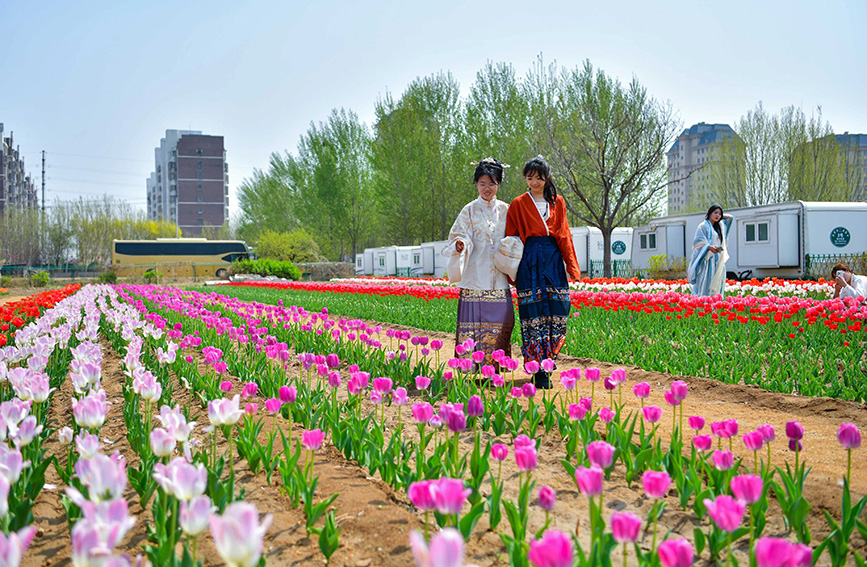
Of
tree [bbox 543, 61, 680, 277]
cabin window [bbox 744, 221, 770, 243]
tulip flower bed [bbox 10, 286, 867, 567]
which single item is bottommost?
tulip flower bed [bbox 10, 286, 867, 567]

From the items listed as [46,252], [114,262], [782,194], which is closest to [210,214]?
[46,252]

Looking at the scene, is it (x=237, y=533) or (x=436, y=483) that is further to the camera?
(x=436, y=483)

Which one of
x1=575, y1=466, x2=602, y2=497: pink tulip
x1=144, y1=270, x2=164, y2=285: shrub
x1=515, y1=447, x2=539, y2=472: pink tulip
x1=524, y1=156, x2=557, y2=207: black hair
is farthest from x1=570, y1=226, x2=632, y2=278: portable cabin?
x1=575, y1=466, x2=602, y2=497: pink tulip

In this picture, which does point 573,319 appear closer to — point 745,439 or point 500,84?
point 745,439

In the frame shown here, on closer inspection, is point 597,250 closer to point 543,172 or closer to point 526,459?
point 543,172

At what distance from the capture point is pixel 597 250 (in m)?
23.1

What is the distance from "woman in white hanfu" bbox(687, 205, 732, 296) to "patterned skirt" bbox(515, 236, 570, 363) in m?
5.09

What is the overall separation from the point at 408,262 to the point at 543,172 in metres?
25.9

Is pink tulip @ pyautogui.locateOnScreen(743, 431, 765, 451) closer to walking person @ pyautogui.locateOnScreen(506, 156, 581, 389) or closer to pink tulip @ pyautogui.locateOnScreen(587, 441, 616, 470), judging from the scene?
pink tulip @ pyautogui.locateOnScreen(587, 441, 616, 470)

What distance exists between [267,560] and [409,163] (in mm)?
29576

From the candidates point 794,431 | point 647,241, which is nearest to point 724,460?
point 794,431

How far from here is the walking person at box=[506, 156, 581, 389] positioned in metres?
4.62

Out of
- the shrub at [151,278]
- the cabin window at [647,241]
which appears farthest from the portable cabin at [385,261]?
the cabin window at [647,241]

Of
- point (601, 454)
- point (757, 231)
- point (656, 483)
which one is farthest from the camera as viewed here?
point (757, 231)
